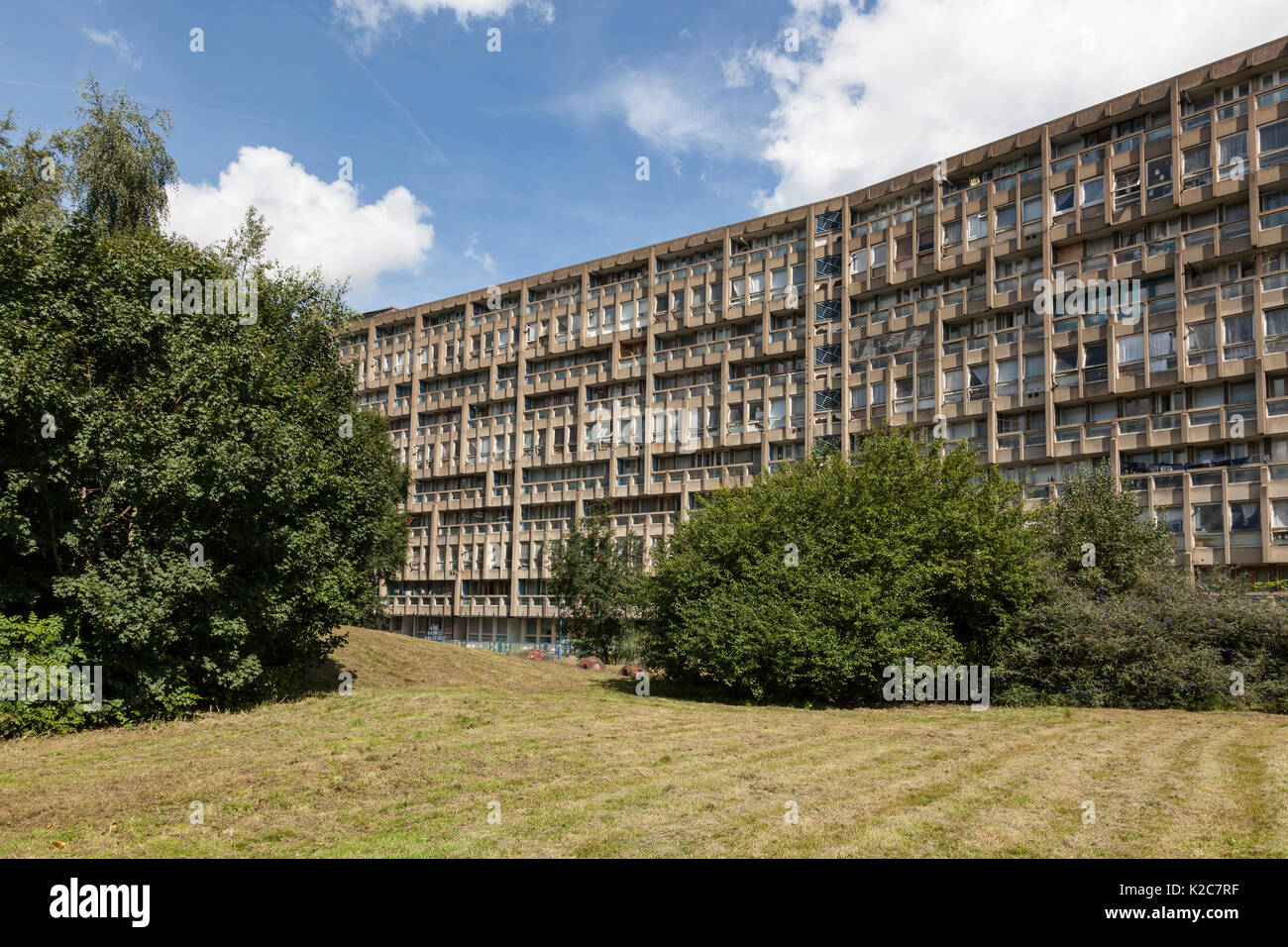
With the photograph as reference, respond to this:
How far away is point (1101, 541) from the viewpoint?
3341cm

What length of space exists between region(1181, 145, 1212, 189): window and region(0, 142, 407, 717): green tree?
46685 millimetres

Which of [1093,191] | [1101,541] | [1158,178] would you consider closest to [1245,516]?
[1101,541]

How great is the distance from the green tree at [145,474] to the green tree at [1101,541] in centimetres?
2362

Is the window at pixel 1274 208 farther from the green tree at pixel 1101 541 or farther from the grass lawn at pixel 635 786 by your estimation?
the grass lawn at pixel 635 786

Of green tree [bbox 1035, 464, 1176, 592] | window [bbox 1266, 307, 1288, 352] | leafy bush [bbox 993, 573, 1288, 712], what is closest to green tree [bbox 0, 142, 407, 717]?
leafy bush [bbox 993, 573, 1288, 712]

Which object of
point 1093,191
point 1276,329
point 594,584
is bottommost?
point 594,584

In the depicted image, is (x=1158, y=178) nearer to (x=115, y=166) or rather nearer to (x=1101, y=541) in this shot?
(x=1101, y=541)

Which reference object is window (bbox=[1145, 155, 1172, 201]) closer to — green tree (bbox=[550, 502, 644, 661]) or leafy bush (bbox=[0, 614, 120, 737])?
green tree (bbox=[550, 502, 644, 661])

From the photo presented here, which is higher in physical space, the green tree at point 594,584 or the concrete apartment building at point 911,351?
the concrete apartment building at point 911,351

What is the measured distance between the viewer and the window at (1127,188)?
50906 mm

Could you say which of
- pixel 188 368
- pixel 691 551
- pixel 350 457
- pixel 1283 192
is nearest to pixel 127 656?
pixel 188 368

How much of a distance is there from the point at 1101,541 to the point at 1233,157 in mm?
26957

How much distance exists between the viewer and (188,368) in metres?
19.9

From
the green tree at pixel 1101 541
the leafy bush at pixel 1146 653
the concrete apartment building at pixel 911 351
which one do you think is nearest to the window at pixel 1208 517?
the concrete apartment building at pixel 911 351
